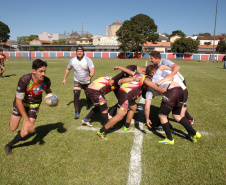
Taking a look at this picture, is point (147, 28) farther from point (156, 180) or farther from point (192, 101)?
point (156, 180)

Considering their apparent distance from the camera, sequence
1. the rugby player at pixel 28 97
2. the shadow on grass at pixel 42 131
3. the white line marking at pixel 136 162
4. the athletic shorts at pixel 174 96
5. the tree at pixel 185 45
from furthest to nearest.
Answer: the tree at pixel 185 45 < the shadow on grass at pixel 42 131 < the athletic shorts at pixel 174 96 < the rugby player at pixel 28 97 < the white line marking at pixel 136 162

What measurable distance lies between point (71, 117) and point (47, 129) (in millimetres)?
1121

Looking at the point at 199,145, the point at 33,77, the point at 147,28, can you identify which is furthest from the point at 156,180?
the point at 147,28

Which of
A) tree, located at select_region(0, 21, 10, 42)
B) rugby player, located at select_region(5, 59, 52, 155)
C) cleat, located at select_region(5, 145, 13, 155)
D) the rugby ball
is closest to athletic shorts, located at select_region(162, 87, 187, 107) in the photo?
the rugby ball

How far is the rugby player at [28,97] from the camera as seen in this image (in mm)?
3451

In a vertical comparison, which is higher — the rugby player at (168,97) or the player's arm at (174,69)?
the player's arm at (174,69)

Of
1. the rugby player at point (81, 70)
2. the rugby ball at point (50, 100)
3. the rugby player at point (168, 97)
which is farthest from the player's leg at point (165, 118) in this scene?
the rugby player at point (81, 70)

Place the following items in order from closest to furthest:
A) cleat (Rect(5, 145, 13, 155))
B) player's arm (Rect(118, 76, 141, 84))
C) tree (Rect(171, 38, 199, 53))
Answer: cleat (Rect(5, 145, 13, 155)) < player's arm (Rect(118, 76, 141, 84)) < tree (Rect(171, 38, 199, 53))

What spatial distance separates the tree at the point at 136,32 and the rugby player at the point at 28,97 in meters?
53.7

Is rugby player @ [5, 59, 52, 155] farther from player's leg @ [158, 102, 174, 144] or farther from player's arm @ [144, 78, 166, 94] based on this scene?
player's leg @ [158, 102, 174, 144]

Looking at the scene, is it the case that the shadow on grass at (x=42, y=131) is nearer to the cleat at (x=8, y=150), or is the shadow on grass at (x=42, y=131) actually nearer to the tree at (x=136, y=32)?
the cleat at (x=8, y=150)

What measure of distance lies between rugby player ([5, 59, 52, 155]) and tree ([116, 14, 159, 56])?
53.7 metres

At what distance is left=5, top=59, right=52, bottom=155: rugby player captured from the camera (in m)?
3.45

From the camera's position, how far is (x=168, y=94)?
4.02 meters
